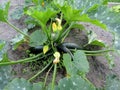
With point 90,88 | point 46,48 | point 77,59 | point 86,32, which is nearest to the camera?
point 90,88

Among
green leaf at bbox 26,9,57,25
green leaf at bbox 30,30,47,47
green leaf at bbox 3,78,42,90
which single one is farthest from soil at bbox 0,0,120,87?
green leaf at bbox 26,9,57,25

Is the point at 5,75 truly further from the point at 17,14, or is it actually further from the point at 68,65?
the point at 17,14

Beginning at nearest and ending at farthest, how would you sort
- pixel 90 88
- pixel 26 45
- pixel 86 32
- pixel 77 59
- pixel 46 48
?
pixel 90 88 → pixel 77 59 → pixel 46 48 → pixel 26 45 → pixel 86 32

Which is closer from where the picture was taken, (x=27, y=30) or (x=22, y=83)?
(x=22, y=83)

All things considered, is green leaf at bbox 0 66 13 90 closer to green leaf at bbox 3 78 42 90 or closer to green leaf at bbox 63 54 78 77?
green leaf at bbox 3 78 42 90

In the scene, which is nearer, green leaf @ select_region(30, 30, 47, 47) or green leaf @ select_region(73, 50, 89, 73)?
green leaf @ select_region(73, 50, 89, 73)

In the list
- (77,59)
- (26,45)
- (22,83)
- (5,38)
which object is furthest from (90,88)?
(5,38)

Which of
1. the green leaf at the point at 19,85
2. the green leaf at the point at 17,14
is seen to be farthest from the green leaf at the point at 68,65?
the green leaf at the point at 17,14

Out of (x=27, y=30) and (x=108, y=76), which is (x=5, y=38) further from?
(x=108, y=76)

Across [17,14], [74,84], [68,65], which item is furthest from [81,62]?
[17,14]
